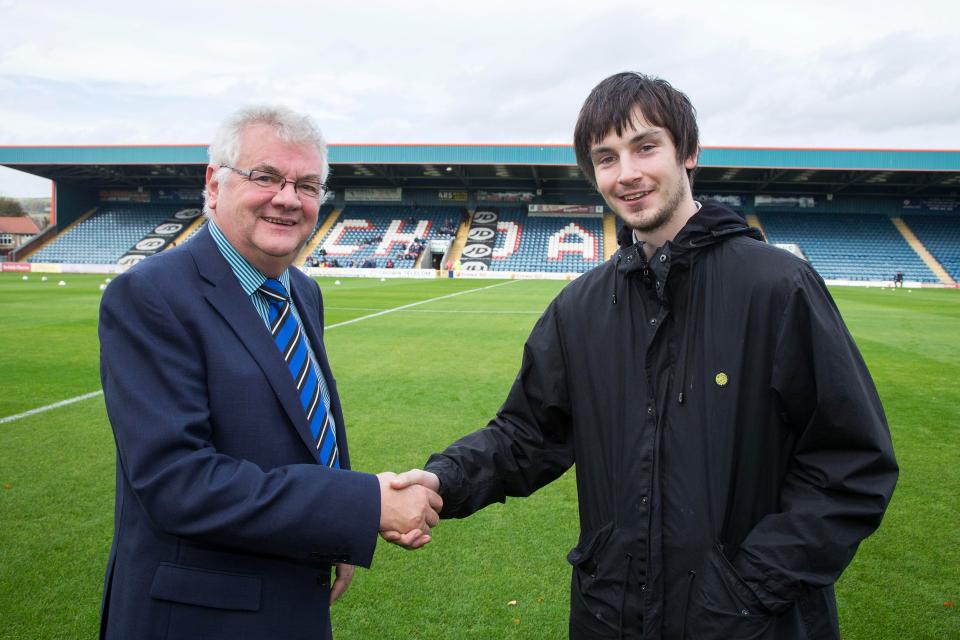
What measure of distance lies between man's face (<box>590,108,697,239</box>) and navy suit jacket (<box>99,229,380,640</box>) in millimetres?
1162

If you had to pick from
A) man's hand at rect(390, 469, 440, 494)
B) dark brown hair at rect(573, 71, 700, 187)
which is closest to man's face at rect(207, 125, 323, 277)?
man's hand at rect(390, 469, 440, 494)

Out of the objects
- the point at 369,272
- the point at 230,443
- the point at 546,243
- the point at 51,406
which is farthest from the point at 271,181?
the point at 546,243

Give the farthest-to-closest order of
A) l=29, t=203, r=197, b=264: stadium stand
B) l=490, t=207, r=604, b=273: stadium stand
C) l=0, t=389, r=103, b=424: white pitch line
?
l=29, t=203, r=197, b=264: stadium stand
l=490, t=207, r=604, b=273: stadium stand
l=0, t=389, r=103, b=424: white pitch line

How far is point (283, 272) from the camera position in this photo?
2.37m

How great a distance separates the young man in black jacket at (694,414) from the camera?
179cm

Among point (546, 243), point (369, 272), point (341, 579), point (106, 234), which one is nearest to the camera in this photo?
point (341, 579)

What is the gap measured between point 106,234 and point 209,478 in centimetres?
5440

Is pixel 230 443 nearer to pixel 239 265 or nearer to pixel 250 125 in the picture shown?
pixel 239 265

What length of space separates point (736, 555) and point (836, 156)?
45601mm

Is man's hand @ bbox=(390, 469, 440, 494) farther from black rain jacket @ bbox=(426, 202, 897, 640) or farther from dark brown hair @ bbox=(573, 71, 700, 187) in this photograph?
dark brown hair @ bbox=(573, 71, 700, 187)

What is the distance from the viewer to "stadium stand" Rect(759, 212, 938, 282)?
137 ft

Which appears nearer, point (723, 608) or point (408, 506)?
point (723, 608)

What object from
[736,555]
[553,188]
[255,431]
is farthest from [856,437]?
[553,188]

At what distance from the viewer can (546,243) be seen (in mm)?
47844
